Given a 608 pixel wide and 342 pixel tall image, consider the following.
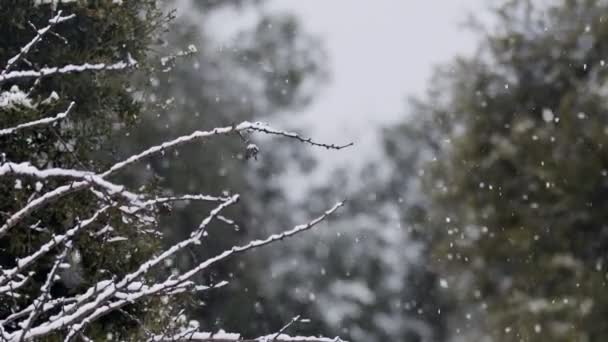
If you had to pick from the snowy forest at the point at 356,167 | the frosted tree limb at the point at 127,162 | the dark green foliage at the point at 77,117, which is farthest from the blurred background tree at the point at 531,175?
the frosted tree limb at the point at 127,162

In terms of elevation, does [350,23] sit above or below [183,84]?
above

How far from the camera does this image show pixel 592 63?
16.5 meters

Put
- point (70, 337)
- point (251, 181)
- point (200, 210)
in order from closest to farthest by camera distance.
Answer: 1. point (70, 337)
2. point (200, 210)
3. point (251, 181)

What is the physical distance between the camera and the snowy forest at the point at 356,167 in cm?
692

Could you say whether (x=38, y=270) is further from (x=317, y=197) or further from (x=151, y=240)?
(x=317, y=197)

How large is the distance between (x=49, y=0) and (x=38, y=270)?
1.57m

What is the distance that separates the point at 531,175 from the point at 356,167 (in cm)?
878

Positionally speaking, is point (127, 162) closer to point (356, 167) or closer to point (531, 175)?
point (531, 175)

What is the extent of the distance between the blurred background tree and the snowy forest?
0.03 metres

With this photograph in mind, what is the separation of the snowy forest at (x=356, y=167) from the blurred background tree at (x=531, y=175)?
0.10ft

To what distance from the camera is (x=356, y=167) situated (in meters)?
24.7

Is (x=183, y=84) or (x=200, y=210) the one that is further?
(x=183, y=84)

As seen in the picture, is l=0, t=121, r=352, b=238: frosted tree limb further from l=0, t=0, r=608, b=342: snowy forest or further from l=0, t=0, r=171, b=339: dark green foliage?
l=0, t=0, r=608, b=342: snowy forest

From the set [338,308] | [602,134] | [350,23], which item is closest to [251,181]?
[338,308]
